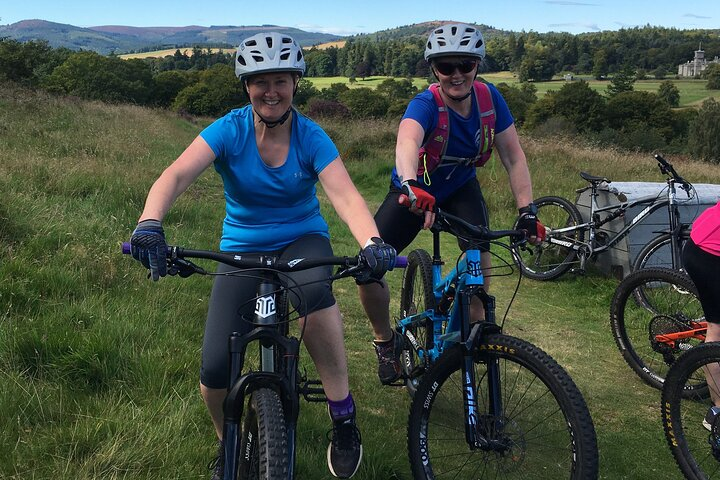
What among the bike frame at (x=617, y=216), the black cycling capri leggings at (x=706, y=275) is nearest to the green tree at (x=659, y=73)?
the bike frame at (x=617, y=216)

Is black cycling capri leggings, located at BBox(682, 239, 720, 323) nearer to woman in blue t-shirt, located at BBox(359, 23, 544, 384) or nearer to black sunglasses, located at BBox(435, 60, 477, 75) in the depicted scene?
woman in blue t-shirt, located at BBox(359, 23, 544, 384)

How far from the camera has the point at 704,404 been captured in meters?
4.05

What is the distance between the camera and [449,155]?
12.3ft

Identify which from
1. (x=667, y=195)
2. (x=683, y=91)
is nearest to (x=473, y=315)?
(x=667, y=195)

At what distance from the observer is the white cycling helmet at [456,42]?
3451 mm

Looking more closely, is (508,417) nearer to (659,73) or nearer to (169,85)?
(169,85)

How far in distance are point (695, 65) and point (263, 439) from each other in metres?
122

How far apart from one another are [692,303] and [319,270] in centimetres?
338

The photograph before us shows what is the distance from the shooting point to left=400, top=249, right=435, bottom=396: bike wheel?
3883 millimetres

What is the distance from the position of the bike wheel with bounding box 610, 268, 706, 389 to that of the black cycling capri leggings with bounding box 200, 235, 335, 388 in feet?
9.28

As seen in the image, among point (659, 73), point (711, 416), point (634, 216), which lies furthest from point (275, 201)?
point (659, 73)

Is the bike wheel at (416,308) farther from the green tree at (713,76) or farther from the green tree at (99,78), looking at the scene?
the green tree at (713,76)

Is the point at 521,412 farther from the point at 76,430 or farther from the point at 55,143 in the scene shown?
the point at 55,143

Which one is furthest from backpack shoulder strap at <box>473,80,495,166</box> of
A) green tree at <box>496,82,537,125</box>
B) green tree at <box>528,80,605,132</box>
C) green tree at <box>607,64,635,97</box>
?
green tree at <box>607,64,635,97</box>
